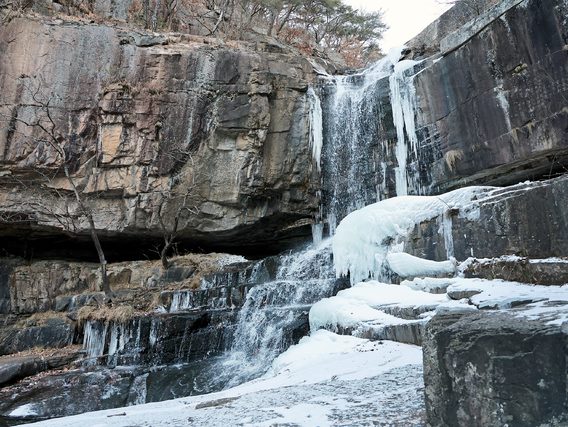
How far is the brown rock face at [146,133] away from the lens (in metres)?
12.6

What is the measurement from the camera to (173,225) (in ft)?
43.0

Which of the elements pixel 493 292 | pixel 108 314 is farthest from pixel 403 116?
pixel 108 314

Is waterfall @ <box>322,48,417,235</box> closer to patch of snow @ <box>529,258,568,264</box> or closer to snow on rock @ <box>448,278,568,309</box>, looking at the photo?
snow on rock @ <box>448,278,568,309</box>

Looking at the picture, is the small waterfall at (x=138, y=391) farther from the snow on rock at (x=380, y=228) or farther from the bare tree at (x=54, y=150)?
the bare tree at (x=54, y=150)

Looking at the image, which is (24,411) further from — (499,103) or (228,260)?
(499,103)

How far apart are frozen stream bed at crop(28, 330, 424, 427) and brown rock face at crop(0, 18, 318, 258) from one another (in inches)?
332

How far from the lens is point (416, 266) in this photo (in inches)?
265

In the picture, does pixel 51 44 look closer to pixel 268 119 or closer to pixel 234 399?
pixel 268 119

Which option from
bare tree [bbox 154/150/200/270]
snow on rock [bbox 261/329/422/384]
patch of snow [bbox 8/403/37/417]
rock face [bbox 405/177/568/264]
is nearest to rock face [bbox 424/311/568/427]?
snow on rock [bbox 261/329/422/384]

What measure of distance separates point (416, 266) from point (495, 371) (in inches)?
204

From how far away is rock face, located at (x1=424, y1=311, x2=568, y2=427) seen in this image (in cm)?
155

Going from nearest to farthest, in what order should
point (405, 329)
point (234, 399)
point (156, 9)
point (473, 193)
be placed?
point (234, 399) < point (405, 329) < point (473, 193) < point (156, 9)

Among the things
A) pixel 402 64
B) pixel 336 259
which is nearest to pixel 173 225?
pixel 336 259

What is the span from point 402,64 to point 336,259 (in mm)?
6876
